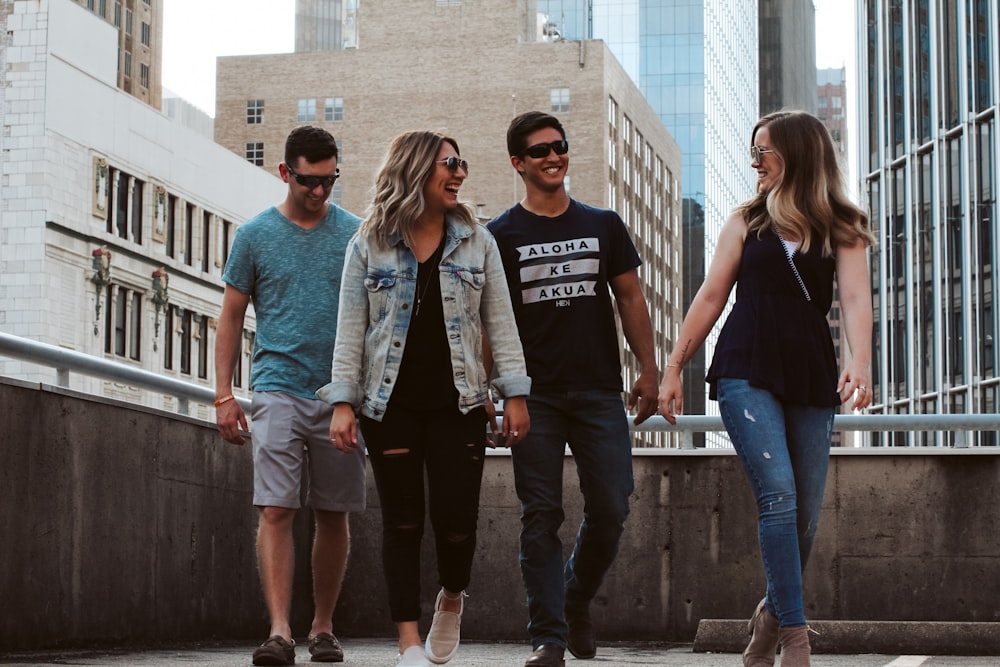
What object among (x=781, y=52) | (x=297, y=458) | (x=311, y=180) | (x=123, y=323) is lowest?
(x=297, y=458)

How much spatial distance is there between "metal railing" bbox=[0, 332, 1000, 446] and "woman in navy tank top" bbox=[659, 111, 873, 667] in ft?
4.49

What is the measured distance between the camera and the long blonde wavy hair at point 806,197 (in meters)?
5.86

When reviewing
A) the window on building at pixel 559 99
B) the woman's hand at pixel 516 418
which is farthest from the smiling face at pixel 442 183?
the window on building at pixel 559 99

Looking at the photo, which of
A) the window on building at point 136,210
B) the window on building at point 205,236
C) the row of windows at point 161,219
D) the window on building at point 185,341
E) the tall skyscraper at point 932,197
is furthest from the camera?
the window on building at point 205,236

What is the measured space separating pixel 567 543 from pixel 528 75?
88708 millimetres

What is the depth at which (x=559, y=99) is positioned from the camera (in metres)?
96.6

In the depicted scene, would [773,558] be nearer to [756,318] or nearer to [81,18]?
[756,318]

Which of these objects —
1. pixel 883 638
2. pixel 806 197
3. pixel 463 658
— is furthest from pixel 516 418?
pixel 883 638

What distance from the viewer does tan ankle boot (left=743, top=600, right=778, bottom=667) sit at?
5.76 metres

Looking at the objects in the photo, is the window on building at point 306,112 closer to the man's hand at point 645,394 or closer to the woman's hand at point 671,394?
the man's hand at point 645,394

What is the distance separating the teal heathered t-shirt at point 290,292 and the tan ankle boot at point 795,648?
2.36 m

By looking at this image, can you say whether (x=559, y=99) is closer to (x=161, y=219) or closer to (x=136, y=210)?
(x=161, y=219)

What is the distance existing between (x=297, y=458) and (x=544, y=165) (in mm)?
1622

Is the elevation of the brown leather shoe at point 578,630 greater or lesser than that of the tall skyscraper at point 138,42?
lesser
